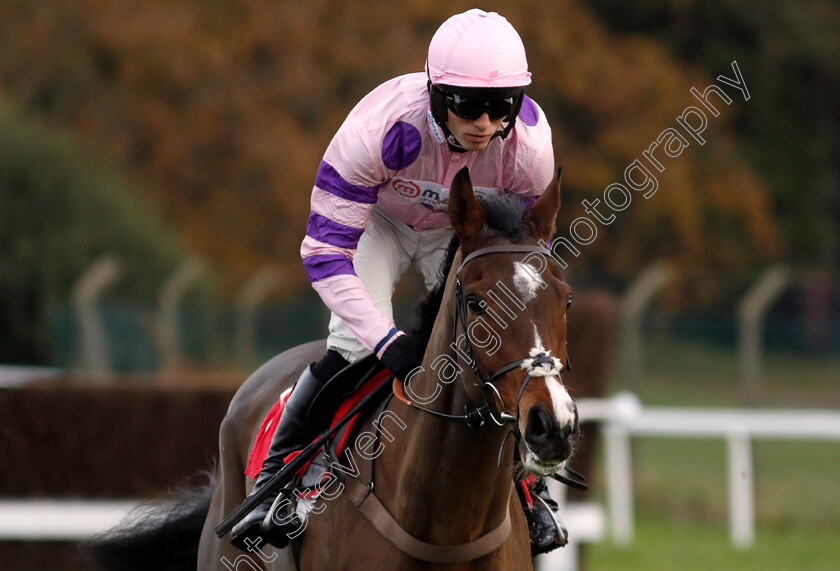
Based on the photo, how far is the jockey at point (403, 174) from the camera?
12.6ft

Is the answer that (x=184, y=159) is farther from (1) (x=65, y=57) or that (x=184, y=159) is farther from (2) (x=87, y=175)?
(2) (x=87, y=175)

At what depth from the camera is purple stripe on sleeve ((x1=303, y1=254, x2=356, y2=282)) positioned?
4.04 m

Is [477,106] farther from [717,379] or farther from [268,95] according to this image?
[268,95]

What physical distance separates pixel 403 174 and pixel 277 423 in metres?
1.14

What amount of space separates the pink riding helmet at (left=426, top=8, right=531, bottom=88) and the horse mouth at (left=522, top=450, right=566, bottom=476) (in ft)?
4.25

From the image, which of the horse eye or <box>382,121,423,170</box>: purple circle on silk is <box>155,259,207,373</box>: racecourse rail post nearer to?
<box>382,121,423,170</box>: purple circle on silk

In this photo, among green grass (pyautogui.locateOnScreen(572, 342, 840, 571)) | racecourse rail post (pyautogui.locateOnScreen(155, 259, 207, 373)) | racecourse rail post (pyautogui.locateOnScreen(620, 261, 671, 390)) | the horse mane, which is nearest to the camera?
the horse mane

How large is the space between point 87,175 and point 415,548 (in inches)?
502

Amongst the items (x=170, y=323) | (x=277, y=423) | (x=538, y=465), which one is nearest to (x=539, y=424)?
(x=538, y=465)

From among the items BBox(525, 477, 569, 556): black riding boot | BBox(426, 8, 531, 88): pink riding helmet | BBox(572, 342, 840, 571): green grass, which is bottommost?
BBox(572, 342, 840, 571): green grass

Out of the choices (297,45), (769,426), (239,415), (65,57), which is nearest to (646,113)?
(297,45)

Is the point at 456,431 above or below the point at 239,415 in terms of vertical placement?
above

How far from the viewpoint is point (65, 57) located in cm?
1991

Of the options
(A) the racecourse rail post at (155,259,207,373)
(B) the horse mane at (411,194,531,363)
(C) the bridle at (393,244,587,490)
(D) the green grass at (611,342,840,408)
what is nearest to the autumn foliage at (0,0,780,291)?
(A) the racecourse rail post at (155,259,207,373)
